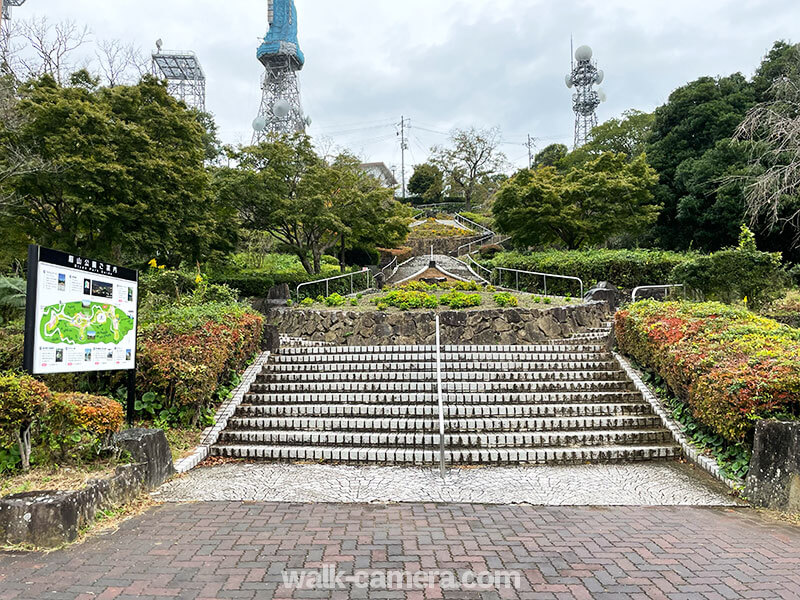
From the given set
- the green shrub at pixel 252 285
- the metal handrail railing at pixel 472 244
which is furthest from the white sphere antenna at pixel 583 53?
the green shrub at pixel 252 285

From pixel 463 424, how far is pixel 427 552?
2.84 meters

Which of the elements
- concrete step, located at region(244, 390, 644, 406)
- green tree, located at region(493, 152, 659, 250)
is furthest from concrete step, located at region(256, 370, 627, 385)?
green tree, located at region(493, 152, 659, 250)

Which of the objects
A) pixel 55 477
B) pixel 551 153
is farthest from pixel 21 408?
pixel 551 153

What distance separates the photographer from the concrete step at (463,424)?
6.05 meters

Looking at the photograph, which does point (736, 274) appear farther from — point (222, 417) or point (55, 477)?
point (55, 477)

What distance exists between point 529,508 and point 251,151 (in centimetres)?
1457

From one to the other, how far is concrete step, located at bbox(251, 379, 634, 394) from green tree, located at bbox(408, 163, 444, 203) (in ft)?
133

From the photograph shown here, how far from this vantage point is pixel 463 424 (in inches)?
238

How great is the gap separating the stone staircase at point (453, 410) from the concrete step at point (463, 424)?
13 mm

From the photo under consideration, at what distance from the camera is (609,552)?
3301mm

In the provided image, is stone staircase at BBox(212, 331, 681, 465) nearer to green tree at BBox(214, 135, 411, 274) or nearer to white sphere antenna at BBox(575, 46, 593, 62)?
green tree at BBox(214, 135, 411, 274)

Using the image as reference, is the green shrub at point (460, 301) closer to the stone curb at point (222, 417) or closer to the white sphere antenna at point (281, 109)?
the stone curb at point (222, 417)

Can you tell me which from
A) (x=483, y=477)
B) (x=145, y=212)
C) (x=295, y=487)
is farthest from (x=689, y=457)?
(x=145, y=212)

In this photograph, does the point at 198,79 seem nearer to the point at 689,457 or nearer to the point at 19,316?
the point at 19,316
